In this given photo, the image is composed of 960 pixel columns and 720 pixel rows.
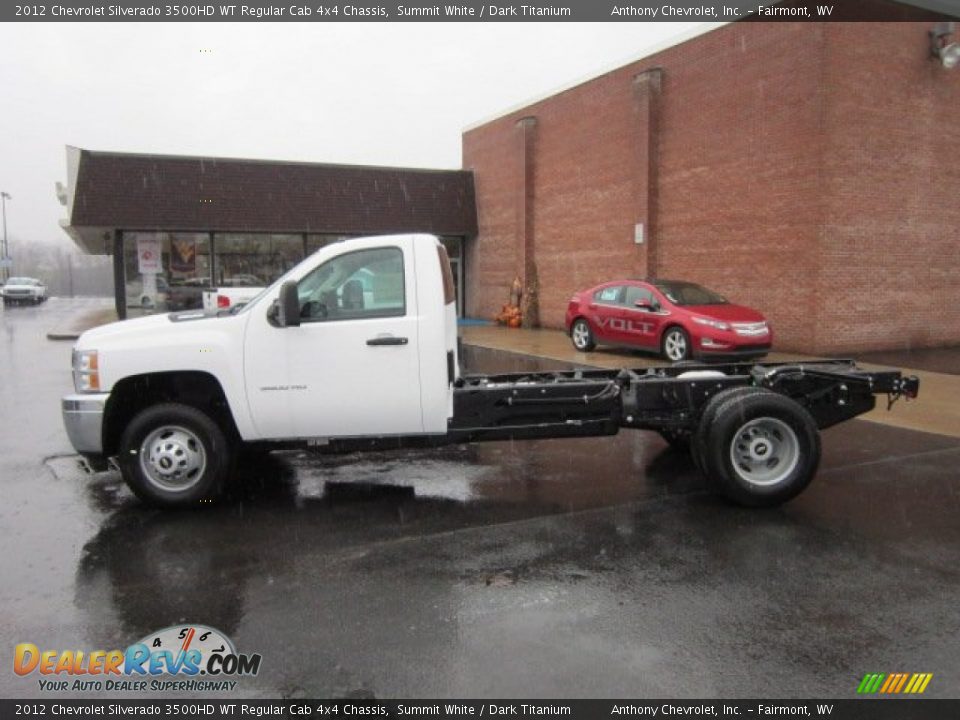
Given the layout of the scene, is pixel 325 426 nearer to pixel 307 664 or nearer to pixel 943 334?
pixel 307 664

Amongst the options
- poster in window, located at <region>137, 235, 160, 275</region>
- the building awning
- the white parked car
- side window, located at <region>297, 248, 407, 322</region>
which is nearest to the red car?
side window, located at <region>297, 248, 407, 322</region>

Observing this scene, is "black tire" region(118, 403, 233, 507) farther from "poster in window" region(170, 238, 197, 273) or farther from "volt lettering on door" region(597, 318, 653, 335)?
"poster in window" region(170, 238, 197, 273)

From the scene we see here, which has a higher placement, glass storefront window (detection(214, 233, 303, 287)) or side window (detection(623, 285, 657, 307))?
glass storefront window (detection(214, 233, 303, 287))

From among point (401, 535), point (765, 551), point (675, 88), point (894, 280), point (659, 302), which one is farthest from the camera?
point (675, 88)

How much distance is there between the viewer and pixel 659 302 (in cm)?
1515

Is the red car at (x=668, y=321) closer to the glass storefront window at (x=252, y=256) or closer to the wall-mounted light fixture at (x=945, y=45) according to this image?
the wall-mounted light fixture at (x=945, y=45)

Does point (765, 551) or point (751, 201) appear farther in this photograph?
point (751, 201)

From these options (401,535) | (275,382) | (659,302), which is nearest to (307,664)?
(401,535)

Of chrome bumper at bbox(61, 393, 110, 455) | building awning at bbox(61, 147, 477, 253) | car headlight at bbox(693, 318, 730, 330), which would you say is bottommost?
chrome bumper at bbox(61, 393, 110, 455)

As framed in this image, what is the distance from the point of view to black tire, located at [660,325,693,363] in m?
14.4

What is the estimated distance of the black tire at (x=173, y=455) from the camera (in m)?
5.83

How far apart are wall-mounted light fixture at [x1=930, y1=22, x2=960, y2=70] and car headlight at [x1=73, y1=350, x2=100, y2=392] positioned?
698 inches

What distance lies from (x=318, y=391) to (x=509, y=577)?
2.10m

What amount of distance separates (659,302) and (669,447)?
7480 millimetres
